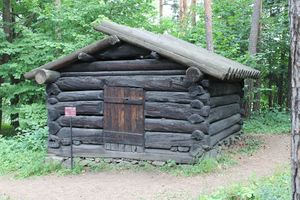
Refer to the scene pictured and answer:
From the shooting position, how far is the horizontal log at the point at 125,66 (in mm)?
9711

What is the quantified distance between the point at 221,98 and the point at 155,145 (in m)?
2.42

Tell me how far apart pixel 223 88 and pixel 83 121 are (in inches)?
160

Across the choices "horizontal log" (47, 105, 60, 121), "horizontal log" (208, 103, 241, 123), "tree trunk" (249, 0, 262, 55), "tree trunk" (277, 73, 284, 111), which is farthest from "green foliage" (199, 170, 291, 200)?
"tree trunk" (277, 73, 284, 111)

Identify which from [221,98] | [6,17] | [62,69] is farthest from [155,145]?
[6,17]

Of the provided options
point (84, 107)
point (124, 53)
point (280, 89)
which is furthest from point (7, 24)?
point (280, 89)

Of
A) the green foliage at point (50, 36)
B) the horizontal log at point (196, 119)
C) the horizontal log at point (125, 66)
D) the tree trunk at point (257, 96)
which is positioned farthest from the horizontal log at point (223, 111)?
the green foliage at point (50, 36)

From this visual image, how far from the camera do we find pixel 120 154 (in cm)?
1028

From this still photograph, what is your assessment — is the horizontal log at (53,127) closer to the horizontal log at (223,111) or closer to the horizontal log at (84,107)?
the horizontal log at (84,107)

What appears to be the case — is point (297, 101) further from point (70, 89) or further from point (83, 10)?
point (83, 10)

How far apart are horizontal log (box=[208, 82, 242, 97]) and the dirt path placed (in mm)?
1912

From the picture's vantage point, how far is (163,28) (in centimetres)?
1836

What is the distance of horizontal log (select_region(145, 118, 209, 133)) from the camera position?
30.8ft

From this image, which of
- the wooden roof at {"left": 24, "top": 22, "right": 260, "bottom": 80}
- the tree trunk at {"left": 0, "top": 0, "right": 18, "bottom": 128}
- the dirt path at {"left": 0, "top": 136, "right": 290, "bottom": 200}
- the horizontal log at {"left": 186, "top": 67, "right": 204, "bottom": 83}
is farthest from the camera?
the tree trunk at {"left": 0, "top": 0, "right": 18, "bottom": 128}

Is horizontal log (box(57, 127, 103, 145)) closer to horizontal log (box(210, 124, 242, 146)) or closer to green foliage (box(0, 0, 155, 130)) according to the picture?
horizontal log (box(210, 124, 242, 146))
